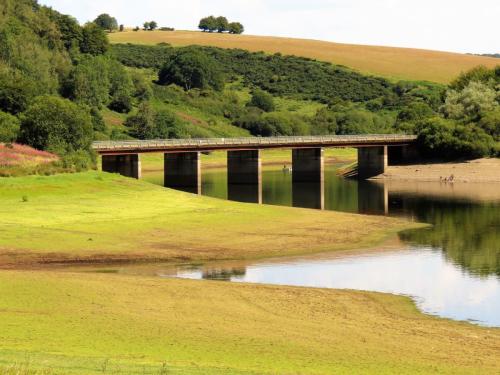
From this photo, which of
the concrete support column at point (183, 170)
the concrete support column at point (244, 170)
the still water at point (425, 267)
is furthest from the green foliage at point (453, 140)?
the still water at point (425, 267)

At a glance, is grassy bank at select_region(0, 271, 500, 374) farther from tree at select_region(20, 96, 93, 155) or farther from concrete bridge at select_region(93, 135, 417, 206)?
concrete bridge at select_region(93, 135, 417, 206)

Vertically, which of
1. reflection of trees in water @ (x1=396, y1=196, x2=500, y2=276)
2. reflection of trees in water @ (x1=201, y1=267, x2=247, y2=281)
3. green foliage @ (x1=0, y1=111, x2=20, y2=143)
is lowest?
reflection of trees in water @ (x1=396, y1=196, x2=500, y2=276)

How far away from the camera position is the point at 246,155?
443 feet

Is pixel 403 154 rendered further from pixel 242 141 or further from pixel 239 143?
pixel 239 143

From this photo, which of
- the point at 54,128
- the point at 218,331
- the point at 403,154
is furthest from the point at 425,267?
the point at 403,154

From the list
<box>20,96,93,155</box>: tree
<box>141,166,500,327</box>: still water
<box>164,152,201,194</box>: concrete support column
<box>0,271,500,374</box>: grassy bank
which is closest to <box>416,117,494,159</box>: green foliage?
<box>164,152,201,194</box>: concrete support column

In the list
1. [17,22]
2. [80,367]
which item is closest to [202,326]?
[80,367]

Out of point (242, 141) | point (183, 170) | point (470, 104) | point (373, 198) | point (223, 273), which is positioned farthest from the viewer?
point (470, 104)

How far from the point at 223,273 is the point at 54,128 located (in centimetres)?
5552

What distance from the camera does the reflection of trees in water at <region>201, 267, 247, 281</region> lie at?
A: 2122 inches

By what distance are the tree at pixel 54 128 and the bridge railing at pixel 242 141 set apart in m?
8.52

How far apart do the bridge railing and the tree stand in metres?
8.52

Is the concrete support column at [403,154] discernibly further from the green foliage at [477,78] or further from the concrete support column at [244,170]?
the green foliage at [477,78]

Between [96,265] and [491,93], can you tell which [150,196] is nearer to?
[96,265]
